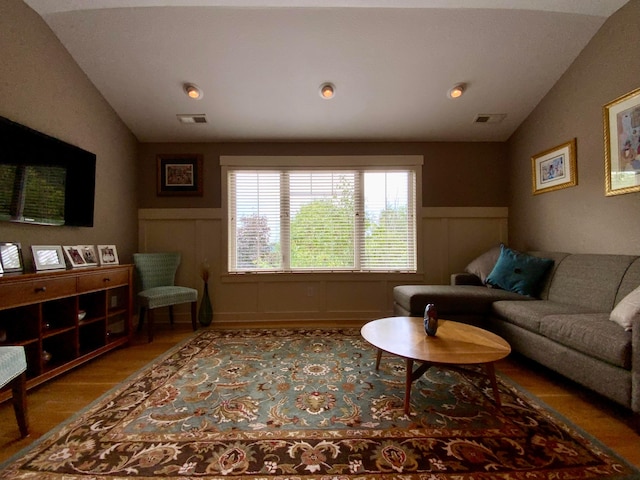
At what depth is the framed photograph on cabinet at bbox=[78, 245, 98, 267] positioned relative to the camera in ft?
7.97

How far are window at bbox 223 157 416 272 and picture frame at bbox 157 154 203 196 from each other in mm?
440

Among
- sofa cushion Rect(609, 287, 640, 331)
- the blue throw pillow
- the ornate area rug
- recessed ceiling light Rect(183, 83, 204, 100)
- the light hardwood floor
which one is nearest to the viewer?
the ornate area rug

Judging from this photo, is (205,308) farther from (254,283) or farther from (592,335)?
(592,335)

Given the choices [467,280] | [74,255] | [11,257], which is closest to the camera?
[11,257]

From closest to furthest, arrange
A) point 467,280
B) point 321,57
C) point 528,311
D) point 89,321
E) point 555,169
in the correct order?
point 528,311 → point 89,321 → point 321,57 → point 555,169 → point 467,280

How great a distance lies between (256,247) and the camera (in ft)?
11.3

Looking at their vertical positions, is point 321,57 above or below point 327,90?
above

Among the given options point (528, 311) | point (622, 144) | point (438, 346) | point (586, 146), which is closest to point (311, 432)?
point (438, 346)

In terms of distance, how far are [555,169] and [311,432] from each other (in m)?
3.46

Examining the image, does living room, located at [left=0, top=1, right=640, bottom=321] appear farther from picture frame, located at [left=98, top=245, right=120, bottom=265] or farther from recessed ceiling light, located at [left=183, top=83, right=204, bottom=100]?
recessed ceiling light, located at [left=183, top=83, right=204, bottom=100]

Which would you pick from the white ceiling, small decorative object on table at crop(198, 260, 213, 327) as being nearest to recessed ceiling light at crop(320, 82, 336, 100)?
→ the white ceiling

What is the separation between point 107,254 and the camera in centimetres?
270

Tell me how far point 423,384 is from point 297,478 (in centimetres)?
111

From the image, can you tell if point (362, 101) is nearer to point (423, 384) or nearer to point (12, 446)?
point (423, 384)
